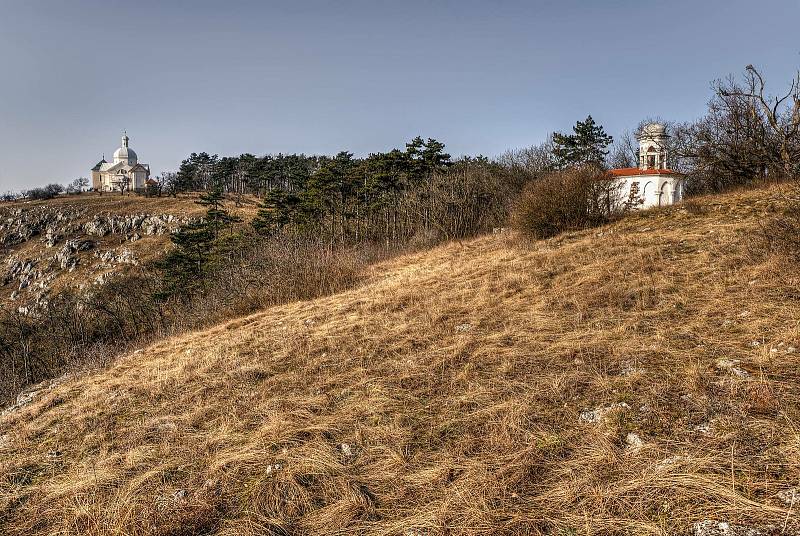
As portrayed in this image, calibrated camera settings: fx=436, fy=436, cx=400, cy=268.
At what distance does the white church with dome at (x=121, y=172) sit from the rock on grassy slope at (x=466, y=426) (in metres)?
93.7

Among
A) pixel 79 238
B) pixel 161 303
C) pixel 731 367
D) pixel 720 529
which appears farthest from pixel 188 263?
pixel 720 529

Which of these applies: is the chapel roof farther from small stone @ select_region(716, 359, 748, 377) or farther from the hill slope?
the hill slope

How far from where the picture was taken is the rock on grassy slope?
259cm

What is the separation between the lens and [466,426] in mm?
3590

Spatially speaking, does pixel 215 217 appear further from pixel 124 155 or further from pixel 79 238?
pixel 124 155

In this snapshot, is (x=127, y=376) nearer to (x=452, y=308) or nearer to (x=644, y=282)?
(x=452, y=308)

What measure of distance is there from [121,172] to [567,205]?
9575 cm

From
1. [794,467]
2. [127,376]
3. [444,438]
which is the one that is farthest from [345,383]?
[127,376]

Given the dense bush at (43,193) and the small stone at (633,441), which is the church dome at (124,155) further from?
the small stone at (633,441)

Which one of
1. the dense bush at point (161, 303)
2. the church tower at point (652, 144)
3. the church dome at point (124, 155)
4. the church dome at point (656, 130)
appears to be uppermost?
the church dome at point (124, 155)

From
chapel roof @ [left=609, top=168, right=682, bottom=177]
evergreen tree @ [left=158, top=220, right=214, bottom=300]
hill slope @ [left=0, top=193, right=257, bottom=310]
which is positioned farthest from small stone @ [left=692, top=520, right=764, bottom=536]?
hill slope @ [left=0, top=193, right=257, bottom=310]

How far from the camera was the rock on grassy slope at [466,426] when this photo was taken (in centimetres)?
259

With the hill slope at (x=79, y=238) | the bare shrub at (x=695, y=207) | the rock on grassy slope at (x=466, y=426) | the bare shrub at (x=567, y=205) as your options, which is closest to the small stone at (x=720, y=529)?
the rock on grassy slope at (x=466, y=426)

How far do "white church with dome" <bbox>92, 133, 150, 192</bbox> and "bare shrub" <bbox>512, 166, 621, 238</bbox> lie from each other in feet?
294
